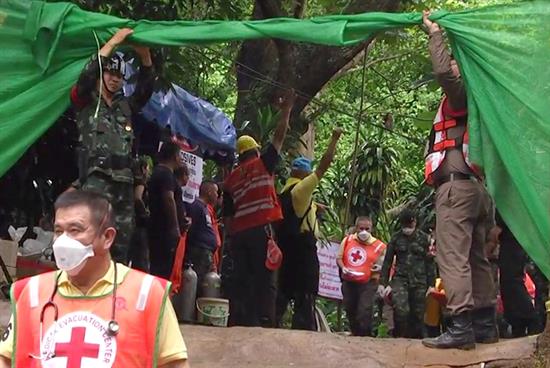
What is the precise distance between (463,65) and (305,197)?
2708mm

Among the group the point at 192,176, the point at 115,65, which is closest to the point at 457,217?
the point at 115,65

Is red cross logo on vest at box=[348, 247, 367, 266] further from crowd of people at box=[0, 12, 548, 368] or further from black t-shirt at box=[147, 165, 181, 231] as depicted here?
black t-shirt at box=[147, 165, 181, 231]

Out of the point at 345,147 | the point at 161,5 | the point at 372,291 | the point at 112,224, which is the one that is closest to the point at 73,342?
the point at 112,224

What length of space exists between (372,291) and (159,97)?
2.78 metres

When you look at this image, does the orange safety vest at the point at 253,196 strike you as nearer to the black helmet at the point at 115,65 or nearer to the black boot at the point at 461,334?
the black helmet at the point at 115,65

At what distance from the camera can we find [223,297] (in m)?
9.06

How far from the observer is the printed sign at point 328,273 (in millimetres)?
12477

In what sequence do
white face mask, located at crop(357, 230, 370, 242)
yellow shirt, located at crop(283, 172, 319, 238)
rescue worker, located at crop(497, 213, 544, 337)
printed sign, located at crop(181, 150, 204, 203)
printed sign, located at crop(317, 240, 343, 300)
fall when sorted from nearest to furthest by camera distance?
rescue worker, located at crop(497, 213, 544, 337), yellow shirt, located at crop(283, 172, 319, 238), printed sign, located at crop(181, 150, 204, 203), white face mask, located at crop(357, 230, 370, 242), printed sign, located at crop(317, 240, 343, 300)

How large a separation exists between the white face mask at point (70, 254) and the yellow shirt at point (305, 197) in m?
5.19

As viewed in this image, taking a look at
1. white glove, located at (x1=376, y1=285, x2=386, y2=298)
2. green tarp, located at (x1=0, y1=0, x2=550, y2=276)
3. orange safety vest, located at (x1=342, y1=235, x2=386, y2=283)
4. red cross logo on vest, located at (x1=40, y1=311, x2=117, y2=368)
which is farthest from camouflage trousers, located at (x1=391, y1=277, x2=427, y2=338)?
red cross logo on vest, located at (x1=40, y1=311, x2=117, y2=368)

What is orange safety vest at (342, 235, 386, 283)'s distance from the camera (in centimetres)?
1005

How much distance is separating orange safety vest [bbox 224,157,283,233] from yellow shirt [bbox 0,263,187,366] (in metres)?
4.87

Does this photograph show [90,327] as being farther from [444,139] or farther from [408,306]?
[408,306]

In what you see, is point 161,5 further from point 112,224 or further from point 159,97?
point 112,224
